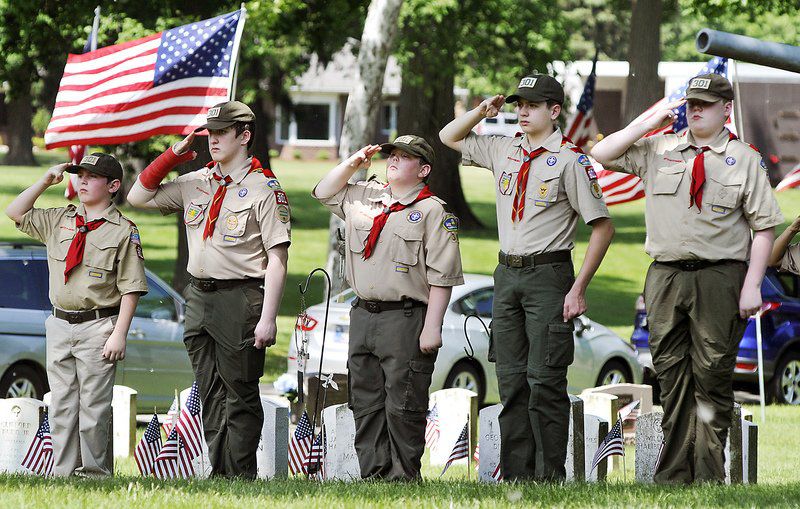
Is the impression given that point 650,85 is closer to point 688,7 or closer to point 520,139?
point 688,7

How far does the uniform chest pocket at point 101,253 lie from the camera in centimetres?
745

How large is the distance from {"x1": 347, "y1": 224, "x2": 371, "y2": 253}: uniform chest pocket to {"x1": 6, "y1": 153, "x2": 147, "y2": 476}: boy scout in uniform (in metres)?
A: 1.30

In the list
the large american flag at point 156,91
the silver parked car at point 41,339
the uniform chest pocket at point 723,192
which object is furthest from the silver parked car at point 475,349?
the uniform chest pocket at point 723,192

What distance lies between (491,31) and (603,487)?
1823cm

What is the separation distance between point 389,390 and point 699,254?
5.82 feet

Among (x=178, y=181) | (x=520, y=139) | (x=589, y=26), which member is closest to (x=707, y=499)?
(x=520, y=139)

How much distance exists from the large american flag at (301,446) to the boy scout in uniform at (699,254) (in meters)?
2.03

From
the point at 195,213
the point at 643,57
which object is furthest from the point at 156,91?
the point at 643,57

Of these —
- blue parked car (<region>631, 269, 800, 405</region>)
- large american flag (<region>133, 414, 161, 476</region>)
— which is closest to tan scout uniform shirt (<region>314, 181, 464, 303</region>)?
large american flag (<region>133, 414, 161, 476</region>)

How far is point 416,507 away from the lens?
5.67 m

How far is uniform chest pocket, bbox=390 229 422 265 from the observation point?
22.9 feet

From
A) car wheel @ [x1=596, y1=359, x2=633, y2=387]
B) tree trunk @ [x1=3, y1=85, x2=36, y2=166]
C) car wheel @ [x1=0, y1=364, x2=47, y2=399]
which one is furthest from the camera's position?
tree trunk @ [x1=3, y1=85, x2=36, y2=166]

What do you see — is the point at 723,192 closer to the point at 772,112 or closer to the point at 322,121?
the point at 772,112

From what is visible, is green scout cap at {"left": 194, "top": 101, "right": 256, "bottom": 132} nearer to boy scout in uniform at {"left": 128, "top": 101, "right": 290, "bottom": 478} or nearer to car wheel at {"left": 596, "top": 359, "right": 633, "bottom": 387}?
boy scout in uniform at {"left": 128, "top": 101, "right": 290, "bottom": 478}
